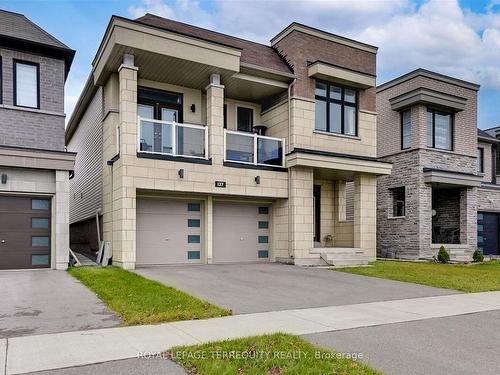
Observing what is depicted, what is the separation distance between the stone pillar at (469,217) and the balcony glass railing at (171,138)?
13.6 metres

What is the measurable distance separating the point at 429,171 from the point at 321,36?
25.7ft

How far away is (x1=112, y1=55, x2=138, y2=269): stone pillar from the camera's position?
13.8 metres

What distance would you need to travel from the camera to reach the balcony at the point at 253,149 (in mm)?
16250

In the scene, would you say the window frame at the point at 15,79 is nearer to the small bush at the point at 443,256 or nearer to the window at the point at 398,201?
the window at the point at 398,201

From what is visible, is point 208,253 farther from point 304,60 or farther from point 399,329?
point 399,329

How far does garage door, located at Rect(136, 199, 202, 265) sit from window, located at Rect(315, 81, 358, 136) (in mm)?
6001

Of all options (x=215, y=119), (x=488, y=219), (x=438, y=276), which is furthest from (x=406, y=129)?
(x=215, y=119)

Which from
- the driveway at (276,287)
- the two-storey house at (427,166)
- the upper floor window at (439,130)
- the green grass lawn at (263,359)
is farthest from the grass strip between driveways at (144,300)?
the upper floor window at (439,130)

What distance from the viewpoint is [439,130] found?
22031mm

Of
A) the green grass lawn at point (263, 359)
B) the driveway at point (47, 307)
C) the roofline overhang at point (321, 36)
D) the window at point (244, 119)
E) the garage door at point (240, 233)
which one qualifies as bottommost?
the driveway at point (47, 307)

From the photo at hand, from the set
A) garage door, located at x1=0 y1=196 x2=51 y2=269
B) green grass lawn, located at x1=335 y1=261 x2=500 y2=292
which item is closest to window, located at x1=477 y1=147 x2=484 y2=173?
green grass lawn, located at x1=335 y1=261 x2=500 y2=292

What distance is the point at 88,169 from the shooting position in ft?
64.1

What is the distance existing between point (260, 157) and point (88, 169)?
7797 mm

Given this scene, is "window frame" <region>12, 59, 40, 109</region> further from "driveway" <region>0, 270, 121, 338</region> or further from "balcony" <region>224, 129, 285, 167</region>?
"balcony" <region>224, 129, 285, 167</region>
